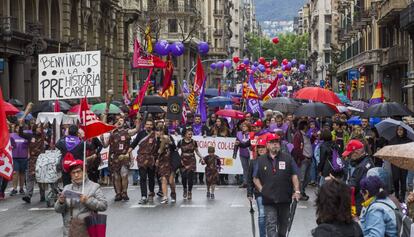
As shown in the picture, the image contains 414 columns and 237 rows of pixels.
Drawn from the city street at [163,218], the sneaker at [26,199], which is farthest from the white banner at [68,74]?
the sneaker at [26,199]

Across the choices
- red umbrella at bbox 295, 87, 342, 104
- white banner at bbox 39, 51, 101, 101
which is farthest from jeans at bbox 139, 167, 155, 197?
red umbrella at bbox 295, 87, 342, 104

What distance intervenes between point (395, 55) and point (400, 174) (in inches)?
1253

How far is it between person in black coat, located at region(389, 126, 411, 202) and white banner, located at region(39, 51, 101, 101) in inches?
211

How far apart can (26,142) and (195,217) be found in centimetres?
502

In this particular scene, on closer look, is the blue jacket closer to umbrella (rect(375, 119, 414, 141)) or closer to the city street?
the city street

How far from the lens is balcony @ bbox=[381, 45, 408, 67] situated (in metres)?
46.9

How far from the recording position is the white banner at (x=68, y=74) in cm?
1653

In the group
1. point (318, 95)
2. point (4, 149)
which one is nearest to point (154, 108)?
point (318, 95)

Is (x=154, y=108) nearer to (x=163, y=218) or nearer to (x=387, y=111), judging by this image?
(x=387, y=111)

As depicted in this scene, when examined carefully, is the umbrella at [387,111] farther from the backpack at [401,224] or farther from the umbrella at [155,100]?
the umbrella at [155,100]

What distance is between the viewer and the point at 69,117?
83.7 feet

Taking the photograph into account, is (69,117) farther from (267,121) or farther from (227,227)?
(227,227)

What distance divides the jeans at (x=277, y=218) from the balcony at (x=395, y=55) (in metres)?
35.9

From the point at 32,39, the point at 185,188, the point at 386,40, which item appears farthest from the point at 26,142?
the point at 386,40
